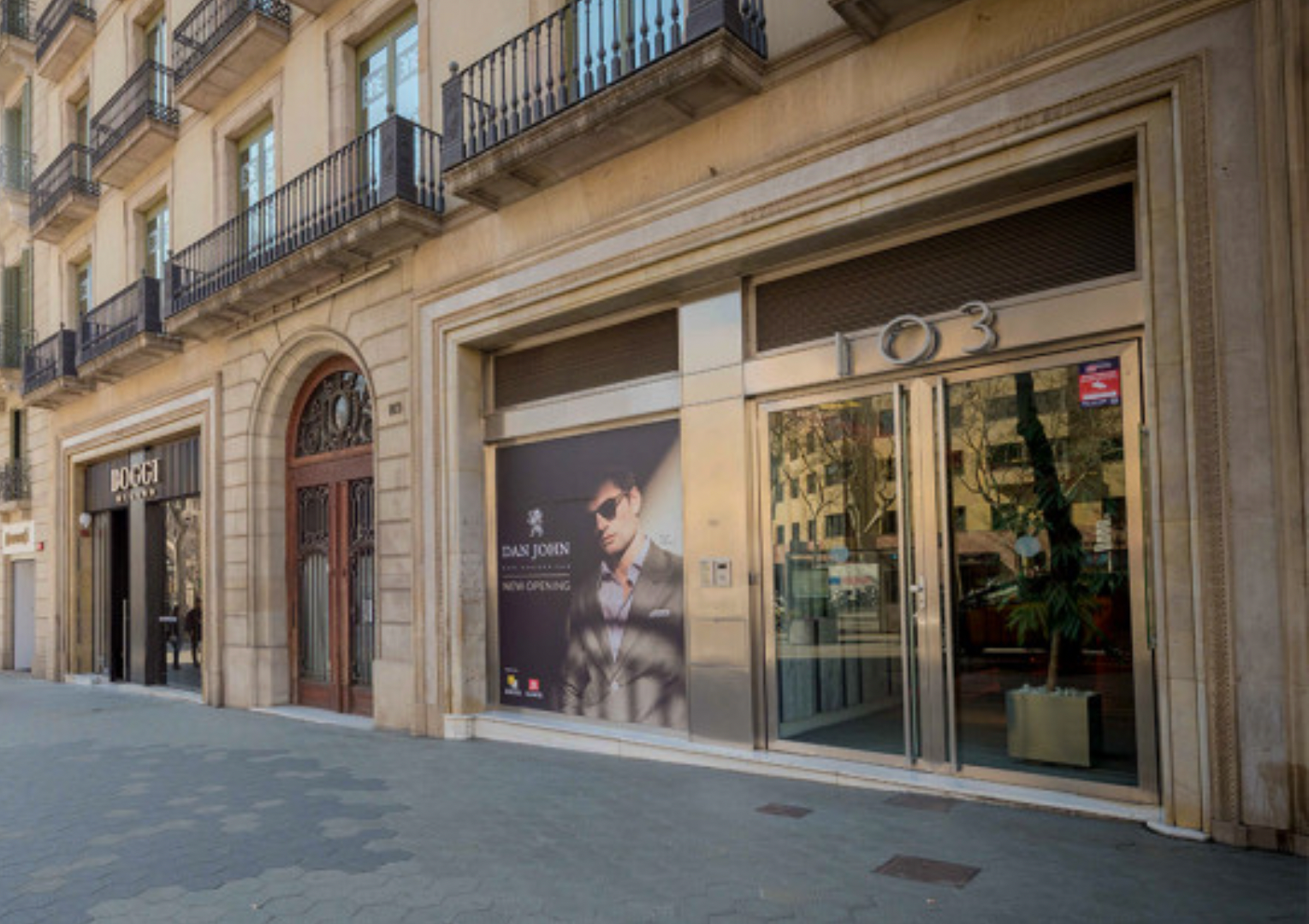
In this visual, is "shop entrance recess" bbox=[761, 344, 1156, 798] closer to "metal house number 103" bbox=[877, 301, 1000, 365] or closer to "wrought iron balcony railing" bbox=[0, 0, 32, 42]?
"metal house number 103" bbox=[877, 301, 1000, 365]

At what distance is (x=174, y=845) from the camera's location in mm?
5719

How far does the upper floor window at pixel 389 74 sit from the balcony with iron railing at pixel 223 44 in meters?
1.49

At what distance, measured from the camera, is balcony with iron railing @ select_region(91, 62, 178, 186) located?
45.8 ft

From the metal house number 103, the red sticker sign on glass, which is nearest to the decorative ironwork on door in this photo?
the metal house number 103

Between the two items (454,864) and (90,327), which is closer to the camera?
(454,864)

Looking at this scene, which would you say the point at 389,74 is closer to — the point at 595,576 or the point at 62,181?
the point at 595,576

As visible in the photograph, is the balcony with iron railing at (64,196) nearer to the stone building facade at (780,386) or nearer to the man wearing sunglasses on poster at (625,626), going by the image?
the stone building facade at (780,386)

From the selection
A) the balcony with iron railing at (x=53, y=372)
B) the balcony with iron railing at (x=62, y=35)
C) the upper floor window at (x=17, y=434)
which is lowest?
the upper floor window at (x=17, y=434)

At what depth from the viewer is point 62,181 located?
17250 millimetres

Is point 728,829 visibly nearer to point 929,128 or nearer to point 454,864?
point 454,864

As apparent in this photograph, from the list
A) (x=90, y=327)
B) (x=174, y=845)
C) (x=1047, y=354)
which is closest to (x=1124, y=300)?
(x=1047, y=354)

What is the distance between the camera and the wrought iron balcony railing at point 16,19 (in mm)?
19062

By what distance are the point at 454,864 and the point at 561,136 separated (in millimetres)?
5269

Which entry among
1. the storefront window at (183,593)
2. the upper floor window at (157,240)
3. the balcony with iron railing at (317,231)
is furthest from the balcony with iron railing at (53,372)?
the balcony with iron railing at (317,231)
